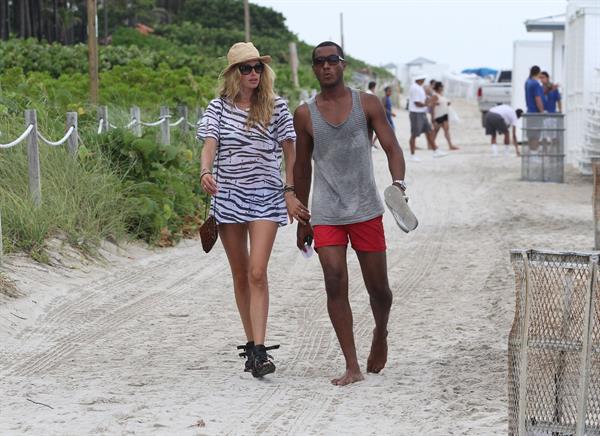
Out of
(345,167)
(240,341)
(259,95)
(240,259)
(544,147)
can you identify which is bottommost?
(240,341)

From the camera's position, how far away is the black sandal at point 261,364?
7082 millimetres

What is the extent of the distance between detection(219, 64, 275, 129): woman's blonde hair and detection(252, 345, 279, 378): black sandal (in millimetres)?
1218

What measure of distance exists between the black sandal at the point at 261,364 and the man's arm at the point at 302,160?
610 millimetres

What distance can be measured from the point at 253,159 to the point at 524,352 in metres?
2.32

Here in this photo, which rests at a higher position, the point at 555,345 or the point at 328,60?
the point at 328,60

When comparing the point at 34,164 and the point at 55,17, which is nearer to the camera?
the point at 34,164

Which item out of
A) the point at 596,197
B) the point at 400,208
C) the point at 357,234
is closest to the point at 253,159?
the point at 357,234

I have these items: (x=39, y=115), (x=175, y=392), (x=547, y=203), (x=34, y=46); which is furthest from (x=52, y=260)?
(x=34, y=46)

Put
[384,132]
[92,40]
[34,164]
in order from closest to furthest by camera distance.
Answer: [384,132], [34,164], [92,40]

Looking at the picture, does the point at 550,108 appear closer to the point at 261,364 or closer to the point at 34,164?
the point at 34,164

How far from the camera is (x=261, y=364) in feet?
23.2

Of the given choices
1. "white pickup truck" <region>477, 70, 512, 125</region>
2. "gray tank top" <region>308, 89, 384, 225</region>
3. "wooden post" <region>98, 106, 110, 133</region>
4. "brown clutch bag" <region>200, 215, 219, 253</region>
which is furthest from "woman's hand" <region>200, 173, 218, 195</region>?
"white pickup truck" <region>477, 70, 512, 125</region>

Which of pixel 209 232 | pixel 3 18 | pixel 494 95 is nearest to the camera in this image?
pixel 209 232

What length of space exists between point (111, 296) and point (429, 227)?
581cm
